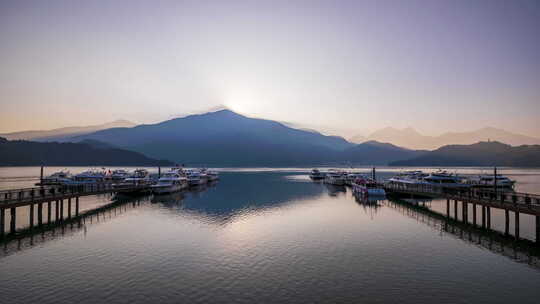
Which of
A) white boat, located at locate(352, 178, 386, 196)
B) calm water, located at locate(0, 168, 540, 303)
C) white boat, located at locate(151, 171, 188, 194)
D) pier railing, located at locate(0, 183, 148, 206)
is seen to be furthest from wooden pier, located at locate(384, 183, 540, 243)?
white boat, located at locate(151, 171, 188, 194)

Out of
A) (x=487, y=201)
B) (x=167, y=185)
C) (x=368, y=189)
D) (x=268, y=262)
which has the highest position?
(x=487, y=201)

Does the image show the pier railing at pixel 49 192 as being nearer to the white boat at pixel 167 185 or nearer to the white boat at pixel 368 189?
the white boat at pixel 167 185

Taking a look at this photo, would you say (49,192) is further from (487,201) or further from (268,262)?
(487,201)

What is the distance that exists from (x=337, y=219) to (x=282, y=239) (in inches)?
643

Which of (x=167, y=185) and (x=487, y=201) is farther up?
(x=487, y=201)

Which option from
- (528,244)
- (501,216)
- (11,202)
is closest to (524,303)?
(528,244)

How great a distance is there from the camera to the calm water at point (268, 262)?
70.0 feet

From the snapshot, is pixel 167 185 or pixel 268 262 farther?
pixel 167 185

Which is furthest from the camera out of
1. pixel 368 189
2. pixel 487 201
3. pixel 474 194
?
pixel 368 189

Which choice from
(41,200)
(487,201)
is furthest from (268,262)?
(41,200)

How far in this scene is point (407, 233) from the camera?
40.1 meters

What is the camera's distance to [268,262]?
2814 cm

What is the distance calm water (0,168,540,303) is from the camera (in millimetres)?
21344

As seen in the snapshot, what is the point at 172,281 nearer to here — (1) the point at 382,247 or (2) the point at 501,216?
(1) the point at 382,247
